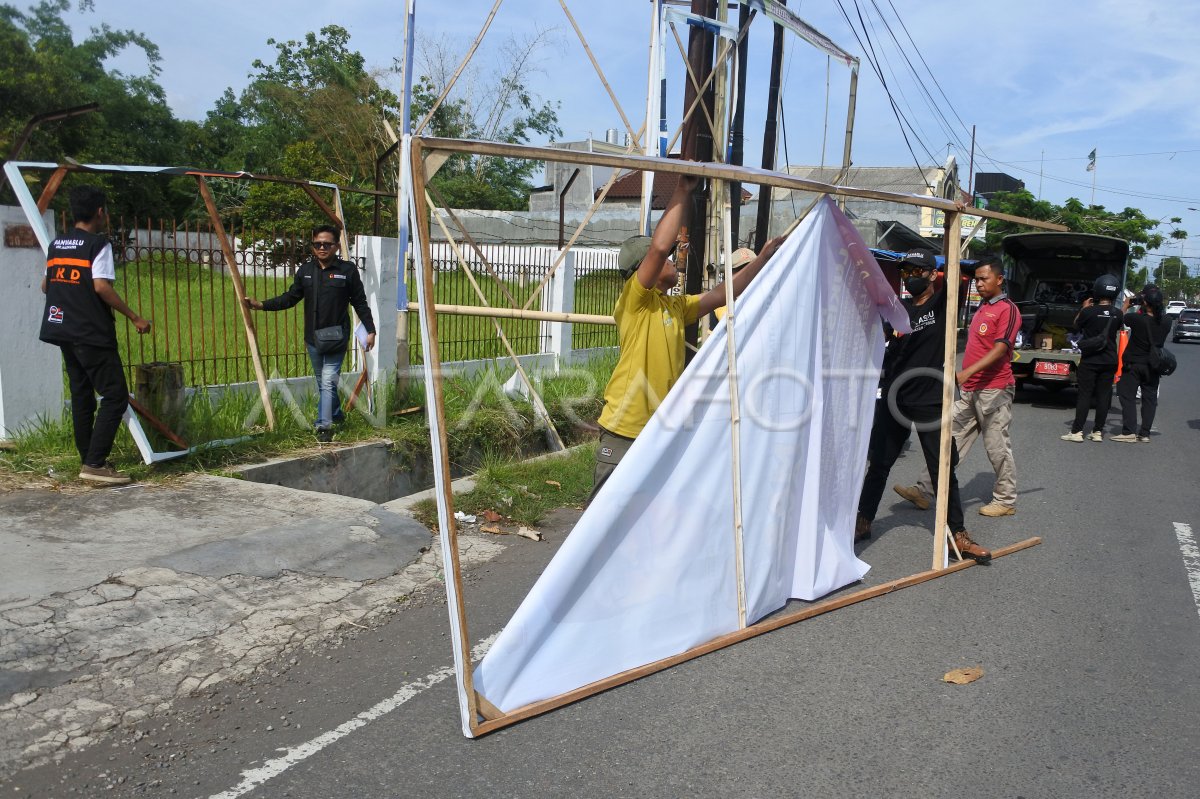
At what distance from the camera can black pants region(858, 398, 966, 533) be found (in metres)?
5.73

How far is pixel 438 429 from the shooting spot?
3.25 m

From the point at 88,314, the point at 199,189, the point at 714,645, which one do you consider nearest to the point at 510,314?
the point at 199,189

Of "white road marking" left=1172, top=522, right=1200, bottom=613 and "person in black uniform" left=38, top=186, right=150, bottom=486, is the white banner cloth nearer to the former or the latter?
"white road marking" left=1172, top=522, right=1200, bottom=613

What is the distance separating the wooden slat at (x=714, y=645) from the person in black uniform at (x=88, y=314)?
12.9 feet

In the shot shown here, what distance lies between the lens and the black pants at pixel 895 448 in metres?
5.73

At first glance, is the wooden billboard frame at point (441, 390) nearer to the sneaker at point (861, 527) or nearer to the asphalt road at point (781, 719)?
the asphalt road at point (781, 719)

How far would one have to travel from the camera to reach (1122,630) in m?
4.64

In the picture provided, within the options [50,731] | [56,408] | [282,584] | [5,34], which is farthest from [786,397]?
[5,34]

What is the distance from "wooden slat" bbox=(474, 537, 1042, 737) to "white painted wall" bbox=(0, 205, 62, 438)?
4.94 m

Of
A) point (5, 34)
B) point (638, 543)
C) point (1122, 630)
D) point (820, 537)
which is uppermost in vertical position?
point (5, 34)

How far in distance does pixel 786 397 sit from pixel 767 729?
1.57 meters

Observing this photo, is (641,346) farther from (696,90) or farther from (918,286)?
(696,90)

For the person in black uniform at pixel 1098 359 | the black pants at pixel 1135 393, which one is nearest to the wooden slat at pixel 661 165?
the person in black uniform at pixel 1098 359

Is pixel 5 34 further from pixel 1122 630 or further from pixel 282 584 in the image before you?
pixel 1122 630
